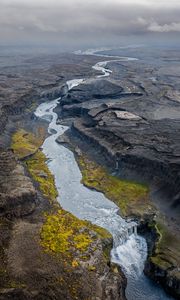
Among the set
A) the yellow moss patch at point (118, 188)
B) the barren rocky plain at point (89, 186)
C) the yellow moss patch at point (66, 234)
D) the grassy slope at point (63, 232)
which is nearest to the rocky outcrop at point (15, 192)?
the barren rocky plain at point (89, 186)

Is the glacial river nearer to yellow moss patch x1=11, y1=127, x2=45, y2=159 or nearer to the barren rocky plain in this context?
the barren rocky plain

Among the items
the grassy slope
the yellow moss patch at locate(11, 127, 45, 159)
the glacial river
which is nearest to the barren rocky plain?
the grassy slope

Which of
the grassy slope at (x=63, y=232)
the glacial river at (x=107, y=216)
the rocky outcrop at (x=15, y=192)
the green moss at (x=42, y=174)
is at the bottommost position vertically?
→ the glacial river at (x=107, y=216)

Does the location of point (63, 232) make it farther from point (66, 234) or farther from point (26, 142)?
point (26, 142)

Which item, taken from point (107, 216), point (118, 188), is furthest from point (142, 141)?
point (107, 216)

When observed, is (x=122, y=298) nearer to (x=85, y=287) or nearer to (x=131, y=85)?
(x=85, y=287)

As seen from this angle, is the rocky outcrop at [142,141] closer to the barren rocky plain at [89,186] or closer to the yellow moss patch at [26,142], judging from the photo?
the barren rocky plain at [89,186]
